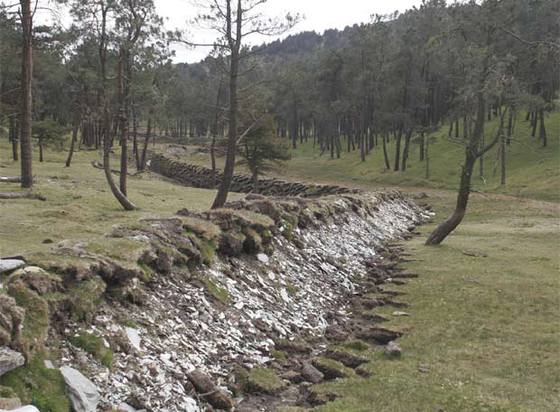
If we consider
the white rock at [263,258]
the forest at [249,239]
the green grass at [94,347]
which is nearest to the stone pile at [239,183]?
the forest at [249,239]

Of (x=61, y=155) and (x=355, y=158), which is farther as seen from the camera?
(x=355, y=158)

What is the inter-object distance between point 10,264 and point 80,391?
8.67 ft

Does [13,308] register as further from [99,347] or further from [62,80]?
[62,80]

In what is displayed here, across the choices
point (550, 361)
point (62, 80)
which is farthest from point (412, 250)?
point (62, 80)

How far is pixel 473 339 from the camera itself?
13.0 metres

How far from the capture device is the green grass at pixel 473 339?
9484 millimetres

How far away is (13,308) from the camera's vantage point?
669 centimetres

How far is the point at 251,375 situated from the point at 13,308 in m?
4.70

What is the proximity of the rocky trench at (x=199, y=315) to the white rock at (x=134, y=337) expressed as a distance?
1.1 inches

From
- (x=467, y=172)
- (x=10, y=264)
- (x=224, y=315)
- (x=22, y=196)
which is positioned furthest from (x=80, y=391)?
(x=467, y=172)

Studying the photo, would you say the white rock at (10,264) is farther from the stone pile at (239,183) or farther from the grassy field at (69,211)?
the stone pile at (239,183)

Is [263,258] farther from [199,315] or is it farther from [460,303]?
[460,303]

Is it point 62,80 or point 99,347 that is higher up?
point 62,80

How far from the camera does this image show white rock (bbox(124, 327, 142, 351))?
8.56m
